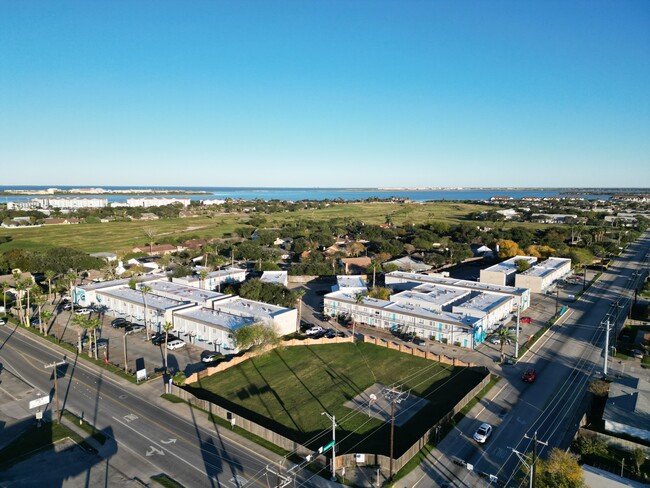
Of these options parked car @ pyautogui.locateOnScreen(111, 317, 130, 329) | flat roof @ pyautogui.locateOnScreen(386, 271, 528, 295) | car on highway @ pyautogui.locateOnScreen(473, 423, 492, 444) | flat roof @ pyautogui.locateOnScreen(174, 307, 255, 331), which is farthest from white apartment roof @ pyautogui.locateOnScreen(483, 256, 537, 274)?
parked car @ pyautogui.locateOnScreen(111, 317, 130, 329)

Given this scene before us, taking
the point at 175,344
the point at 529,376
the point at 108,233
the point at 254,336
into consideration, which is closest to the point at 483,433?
the point at 529,376

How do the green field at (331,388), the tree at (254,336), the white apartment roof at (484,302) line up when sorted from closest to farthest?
the green field at (331,388)
the tree at (254,336)
the white apartment roof at (484,302)

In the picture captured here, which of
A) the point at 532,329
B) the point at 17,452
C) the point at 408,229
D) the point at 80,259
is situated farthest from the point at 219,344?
the point at 408,229

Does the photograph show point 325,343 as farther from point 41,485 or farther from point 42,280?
point 42,280

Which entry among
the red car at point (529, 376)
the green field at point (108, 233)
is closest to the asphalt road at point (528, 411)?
the red car at point (529, 376)

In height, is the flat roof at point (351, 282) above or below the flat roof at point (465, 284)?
below

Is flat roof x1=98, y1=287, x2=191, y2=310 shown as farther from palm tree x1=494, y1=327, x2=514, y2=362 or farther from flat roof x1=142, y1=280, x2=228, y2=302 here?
palm tree x1=494, y1=327, x2=514, y2=362

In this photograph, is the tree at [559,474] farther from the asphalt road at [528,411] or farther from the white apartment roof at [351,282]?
the white apartment roof at [351,282]

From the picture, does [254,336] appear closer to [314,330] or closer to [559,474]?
[314,330]
